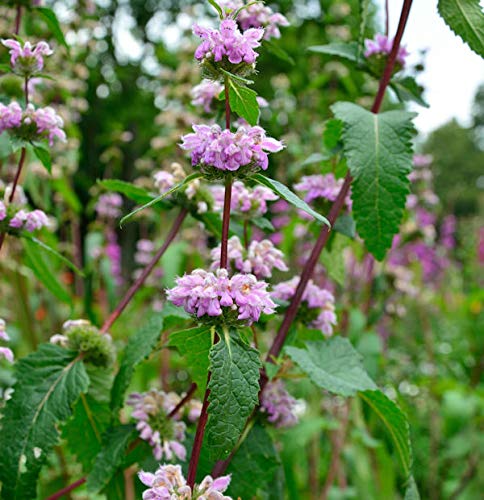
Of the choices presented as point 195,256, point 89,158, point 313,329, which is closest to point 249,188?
point 313,329

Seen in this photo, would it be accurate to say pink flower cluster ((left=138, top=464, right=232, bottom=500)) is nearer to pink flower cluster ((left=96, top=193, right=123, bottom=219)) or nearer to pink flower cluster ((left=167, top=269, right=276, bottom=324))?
pink flower cluster ((left=167, top=269, right=276, bottom=324))

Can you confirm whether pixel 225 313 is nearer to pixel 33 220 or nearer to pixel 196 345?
pixel 196 345

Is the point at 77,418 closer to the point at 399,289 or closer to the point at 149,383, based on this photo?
the point at 149,383

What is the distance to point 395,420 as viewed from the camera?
0.90 meters

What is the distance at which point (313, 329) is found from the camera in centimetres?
108

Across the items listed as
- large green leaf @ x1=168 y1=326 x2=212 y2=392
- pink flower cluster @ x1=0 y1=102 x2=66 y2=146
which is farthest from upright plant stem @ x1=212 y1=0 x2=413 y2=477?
pink flower cluster @ x1=0 y1=102 x2=66 y2=146

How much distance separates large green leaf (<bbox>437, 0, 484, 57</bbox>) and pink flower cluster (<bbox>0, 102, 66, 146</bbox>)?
2.02ft

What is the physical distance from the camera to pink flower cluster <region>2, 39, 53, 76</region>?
0.98 metres

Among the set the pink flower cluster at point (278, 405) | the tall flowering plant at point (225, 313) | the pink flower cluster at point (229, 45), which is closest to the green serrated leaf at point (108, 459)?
the tall flowering plant at point (225, 313)

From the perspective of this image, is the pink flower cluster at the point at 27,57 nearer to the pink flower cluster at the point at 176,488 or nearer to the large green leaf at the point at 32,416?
→ the large green leaf at the point at 32,416

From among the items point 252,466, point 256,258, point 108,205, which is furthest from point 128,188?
point 108,205

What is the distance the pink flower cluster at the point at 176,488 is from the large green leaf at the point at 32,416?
0.27m

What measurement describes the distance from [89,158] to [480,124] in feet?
76.4

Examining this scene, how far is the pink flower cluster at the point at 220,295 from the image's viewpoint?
0.68m
